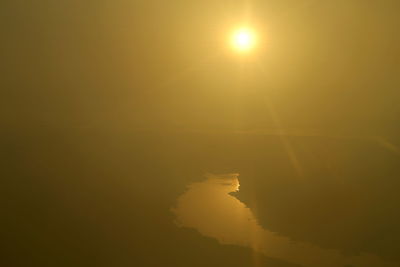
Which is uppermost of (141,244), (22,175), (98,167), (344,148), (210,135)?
(344,148)

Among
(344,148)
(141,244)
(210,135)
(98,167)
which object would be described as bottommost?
(141,244)

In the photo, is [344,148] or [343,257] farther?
[344,148]

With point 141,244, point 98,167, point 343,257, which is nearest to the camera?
point 343,257

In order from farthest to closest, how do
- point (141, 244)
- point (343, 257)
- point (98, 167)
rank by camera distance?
point (98, 167), point (141, 244), point (343, 257)

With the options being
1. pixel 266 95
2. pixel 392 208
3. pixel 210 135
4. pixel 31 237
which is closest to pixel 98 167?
pixel 31 237

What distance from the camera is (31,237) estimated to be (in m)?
3.19

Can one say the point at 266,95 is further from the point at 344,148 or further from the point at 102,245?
the point at 102,245

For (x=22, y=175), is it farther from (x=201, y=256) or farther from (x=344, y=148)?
(x=344, y=148)

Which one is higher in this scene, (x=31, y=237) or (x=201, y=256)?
(x=201, y=256)

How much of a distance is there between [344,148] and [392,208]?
0.80 m

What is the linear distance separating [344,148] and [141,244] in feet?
8.25

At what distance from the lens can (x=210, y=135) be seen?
3.51m

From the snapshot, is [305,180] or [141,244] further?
[305,180]

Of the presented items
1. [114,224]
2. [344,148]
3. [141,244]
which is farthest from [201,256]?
[344,148]
